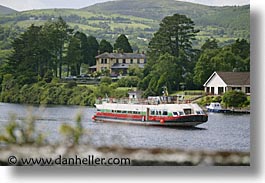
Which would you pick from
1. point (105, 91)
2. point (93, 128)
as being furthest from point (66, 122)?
point (105, 91)

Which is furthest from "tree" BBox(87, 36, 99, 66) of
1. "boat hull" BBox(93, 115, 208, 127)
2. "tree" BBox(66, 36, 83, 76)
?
"boat hull" BBox(93, 115, 208, 127)

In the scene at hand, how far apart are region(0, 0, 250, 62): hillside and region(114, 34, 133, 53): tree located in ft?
0.18

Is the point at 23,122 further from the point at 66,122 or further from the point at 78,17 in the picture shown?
the point at 78,17

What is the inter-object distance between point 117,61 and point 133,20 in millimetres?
658

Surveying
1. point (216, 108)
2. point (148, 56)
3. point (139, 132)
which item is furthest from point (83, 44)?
point (216, 108)

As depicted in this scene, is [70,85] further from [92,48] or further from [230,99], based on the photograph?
[230,99]

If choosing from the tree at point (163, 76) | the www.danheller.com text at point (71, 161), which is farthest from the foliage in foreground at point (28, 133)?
the tree at point (163, 76)

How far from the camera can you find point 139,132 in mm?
8477

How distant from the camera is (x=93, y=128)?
27.4ft

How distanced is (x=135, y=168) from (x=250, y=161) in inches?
51.9

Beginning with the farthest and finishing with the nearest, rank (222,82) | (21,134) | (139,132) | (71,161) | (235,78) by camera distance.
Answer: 1. (222,82)
2. (235,78)
3. (139,132)
4. (21,134)
5. (71,161)

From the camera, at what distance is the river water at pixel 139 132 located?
8.14m

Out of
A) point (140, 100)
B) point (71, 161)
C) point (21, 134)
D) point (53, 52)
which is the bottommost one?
point (71, 161)

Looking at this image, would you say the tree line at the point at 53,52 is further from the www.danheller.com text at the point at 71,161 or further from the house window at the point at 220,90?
the www.danheller.com text at the point at 71,161
